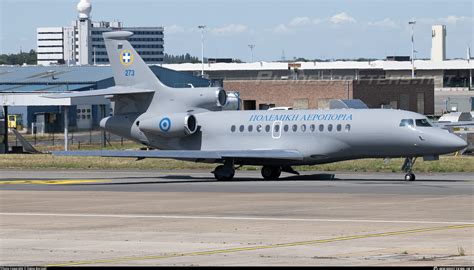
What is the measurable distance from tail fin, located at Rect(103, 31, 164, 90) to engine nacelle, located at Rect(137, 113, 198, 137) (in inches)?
69.1

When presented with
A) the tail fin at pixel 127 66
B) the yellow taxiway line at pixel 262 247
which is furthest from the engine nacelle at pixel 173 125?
the yellow taxiway line at pixel 262 247

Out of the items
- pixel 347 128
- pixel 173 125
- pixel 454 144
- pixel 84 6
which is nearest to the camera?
pixel 454 144

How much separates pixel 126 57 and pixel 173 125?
4.34 meters

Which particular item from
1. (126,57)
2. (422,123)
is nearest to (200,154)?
(126,57)

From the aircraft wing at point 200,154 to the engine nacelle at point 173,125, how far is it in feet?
10.4

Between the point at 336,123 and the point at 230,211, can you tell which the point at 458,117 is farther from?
the point at 230,211

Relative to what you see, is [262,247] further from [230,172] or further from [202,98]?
[202,98]

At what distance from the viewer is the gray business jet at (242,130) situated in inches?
1711

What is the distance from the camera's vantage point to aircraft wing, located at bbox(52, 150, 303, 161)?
1752 inches

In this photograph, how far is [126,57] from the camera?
165 ft

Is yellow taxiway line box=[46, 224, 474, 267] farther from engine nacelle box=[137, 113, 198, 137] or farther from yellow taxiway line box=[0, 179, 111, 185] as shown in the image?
engine nacelle box=[137, 113, 198, 137]

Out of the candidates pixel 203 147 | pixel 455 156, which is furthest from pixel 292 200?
pixel 455 156

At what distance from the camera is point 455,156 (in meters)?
59.0

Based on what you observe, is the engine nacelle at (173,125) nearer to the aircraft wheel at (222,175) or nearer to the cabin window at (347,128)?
the aircraft wheel at (222,175)
